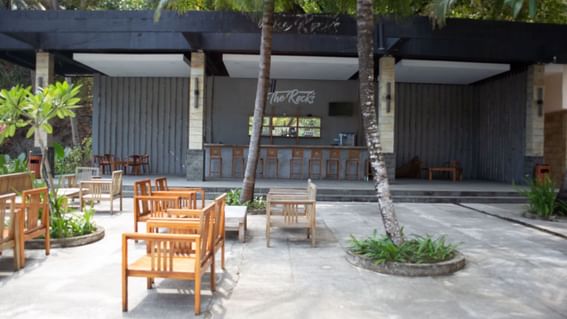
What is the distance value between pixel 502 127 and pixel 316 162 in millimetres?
6234

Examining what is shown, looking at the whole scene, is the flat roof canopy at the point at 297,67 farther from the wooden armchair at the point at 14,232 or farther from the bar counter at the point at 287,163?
the wooden armchair at the point at 14,232

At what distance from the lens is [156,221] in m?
4.03

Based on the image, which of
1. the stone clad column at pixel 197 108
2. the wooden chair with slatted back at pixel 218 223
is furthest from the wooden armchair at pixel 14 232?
the stone clad column at pixel 197 108

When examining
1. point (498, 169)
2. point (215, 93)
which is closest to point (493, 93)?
point (498, 169)

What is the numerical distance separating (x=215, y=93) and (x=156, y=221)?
40.6 feet

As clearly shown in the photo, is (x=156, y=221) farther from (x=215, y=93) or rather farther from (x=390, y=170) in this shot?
(x=215, y=93)

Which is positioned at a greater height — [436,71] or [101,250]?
[436,71]

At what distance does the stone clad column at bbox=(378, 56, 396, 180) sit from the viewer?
41.0ft

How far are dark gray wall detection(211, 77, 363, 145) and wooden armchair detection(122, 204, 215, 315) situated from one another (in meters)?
12.0

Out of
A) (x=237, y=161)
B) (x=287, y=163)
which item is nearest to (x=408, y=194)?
(x=287, y=163)

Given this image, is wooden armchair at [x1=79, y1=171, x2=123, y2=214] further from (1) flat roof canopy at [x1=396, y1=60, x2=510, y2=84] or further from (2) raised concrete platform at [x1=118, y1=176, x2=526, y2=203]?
(1) flat roof canopy at [x1=396, y1=60, x2=510, y2=84]

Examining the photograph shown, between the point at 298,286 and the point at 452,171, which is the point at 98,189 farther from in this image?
the point at 452,171

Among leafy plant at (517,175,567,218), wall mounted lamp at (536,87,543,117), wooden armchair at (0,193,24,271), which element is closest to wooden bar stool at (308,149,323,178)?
leafy plant at (517,175,567,218)

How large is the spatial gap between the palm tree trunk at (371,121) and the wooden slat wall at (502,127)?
985 centimetres
